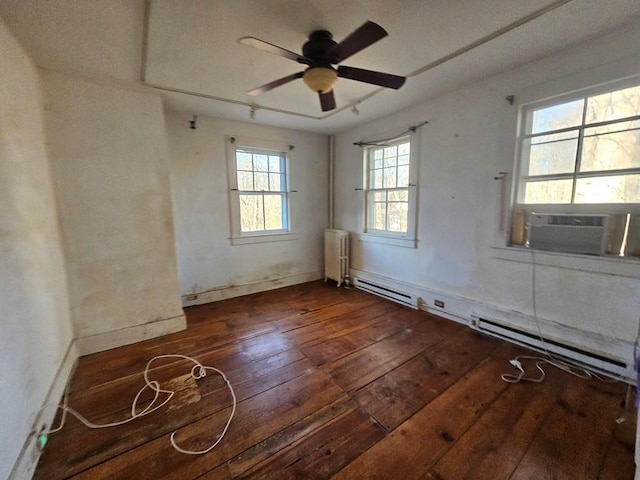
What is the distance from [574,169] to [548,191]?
0.72 ft

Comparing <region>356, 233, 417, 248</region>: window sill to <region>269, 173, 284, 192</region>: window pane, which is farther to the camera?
<region>269, 173, 284, 192</region>: window pane

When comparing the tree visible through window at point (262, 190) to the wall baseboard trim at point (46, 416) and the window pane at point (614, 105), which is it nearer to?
the wall baseboard trim at point (46, 416)

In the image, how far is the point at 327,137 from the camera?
4223 mm

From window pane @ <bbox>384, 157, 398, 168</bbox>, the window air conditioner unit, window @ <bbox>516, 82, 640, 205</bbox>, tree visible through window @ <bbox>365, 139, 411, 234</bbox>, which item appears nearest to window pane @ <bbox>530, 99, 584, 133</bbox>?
window @ <bbox>516, 82, 640, 205</bbox>

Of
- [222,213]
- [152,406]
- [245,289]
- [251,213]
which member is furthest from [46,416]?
[251,213]

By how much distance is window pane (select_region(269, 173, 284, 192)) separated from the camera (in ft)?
12.7

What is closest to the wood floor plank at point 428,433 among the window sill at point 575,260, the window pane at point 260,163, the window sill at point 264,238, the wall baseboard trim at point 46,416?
the window sill at point 575,260

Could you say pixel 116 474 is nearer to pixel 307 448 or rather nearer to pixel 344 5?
pixel 307 448

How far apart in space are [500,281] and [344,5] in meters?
2.50

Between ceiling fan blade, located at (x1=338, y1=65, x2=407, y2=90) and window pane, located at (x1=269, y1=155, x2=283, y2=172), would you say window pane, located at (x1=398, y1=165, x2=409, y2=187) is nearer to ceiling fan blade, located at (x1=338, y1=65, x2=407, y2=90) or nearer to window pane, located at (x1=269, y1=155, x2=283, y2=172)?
ceiling fan blade, located at (x1=338, y1=65, x2=407, y2=90)

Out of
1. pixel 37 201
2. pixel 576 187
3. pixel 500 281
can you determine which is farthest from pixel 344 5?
pixel 500 281

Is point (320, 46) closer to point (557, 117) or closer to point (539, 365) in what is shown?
point (557, 117)

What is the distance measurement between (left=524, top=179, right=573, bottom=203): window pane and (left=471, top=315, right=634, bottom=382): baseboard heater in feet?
3.75

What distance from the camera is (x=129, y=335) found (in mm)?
2471
